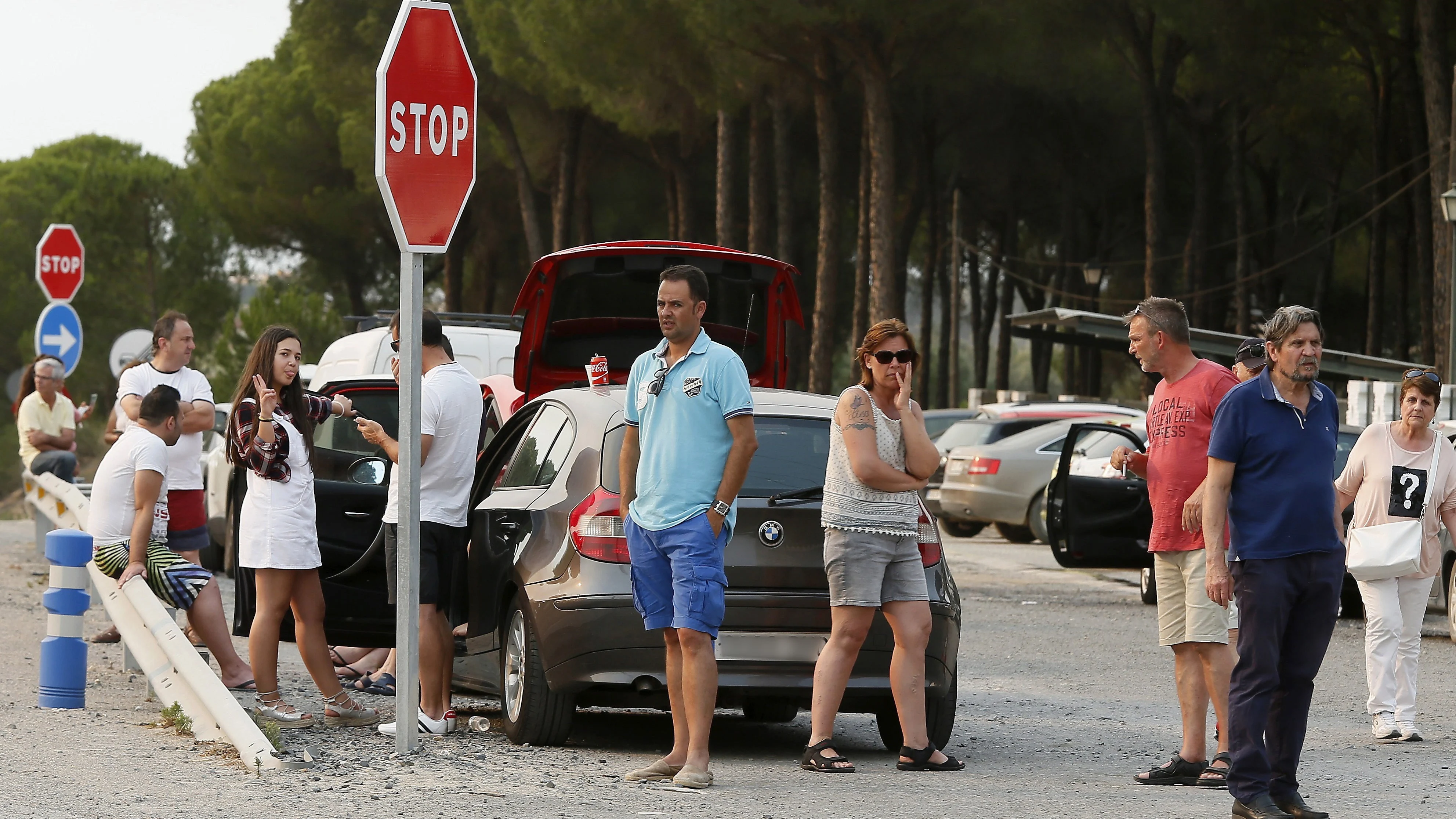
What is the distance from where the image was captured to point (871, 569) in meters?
6.96

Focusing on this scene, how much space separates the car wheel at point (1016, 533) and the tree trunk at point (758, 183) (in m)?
14.9

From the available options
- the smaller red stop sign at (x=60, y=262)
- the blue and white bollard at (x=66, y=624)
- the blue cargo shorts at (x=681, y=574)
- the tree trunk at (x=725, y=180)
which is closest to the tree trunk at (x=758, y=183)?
the tree trunk at (x=725, y=180)

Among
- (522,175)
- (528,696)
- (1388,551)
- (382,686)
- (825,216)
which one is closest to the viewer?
(528,696)

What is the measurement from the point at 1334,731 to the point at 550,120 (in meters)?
35.3

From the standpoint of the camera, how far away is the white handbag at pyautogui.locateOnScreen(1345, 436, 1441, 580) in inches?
345

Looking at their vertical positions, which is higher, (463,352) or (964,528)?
(463,352)

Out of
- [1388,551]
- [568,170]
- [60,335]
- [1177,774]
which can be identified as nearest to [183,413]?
[1177,774]

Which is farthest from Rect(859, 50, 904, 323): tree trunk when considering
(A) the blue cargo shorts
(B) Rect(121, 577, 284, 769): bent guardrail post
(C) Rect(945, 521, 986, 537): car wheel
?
(A) the blue cargo shorts

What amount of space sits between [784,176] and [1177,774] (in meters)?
31.4

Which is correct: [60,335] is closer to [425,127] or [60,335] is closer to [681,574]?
[425,127]

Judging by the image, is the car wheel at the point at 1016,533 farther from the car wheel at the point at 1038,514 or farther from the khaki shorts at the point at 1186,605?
the khaki shorts at the point at 1186,605

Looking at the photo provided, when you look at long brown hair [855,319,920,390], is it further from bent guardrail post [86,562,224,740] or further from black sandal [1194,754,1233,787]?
bent guardrail post [86,562,224,740]

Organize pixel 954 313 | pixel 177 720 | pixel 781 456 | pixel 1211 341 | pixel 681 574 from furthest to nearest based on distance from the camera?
pixel 954 313, pixel 1211 341, pixel 177 720, pixel 781 456, pixel 681 574

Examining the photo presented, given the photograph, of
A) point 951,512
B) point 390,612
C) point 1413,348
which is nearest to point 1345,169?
point 1413,348
